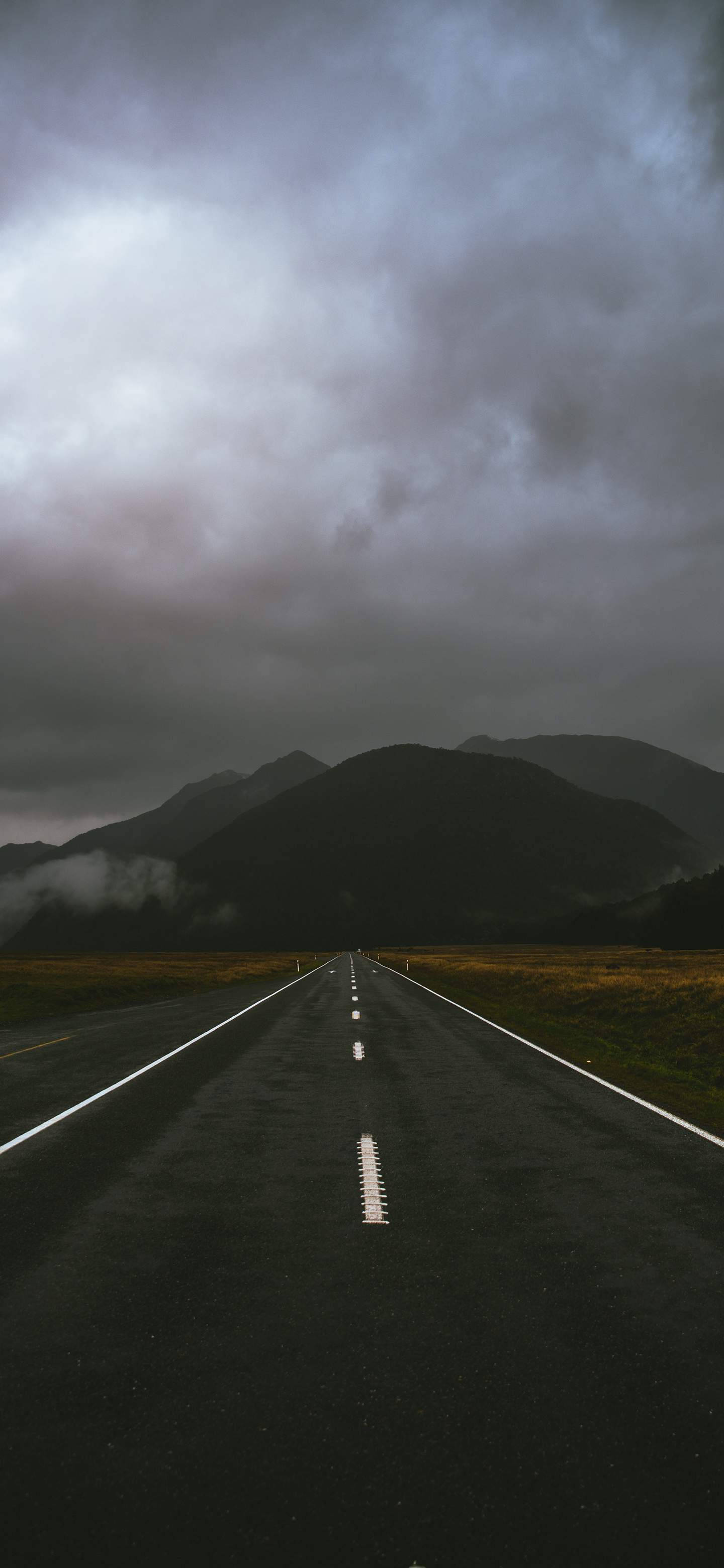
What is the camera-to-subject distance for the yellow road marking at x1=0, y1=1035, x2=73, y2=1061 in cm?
1631

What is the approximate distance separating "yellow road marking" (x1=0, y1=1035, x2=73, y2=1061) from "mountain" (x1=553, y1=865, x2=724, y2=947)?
329 ft

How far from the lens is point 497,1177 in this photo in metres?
7.65

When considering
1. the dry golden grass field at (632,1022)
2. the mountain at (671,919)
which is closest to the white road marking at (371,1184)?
the dry golden grass field at (632,1022)

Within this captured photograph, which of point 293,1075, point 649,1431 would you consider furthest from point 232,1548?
point 293,1075

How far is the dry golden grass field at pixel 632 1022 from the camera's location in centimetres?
1373

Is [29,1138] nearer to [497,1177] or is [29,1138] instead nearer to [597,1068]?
[497,1177]

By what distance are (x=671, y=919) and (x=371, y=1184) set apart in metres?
121

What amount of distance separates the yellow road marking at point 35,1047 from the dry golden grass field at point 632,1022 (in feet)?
37.3

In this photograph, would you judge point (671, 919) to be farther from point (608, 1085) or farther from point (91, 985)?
point (608, 1085)

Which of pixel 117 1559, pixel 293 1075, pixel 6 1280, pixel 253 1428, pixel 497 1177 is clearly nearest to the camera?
pixel 117 1559

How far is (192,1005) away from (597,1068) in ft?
61.4

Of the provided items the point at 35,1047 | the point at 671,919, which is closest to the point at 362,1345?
the point at 35,1047

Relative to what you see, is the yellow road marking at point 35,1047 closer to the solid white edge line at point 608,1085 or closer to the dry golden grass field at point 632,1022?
the solid white edge line at point 608,1085

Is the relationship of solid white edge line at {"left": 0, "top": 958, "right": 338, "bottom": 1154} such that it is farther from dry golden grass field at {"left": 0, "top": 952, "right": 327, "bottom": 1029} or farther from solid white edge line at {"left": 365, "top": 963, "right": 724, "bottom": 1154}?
dry golden grass field at {"left": 0, "top": 952, "right": 327, "bottom": 1029}
